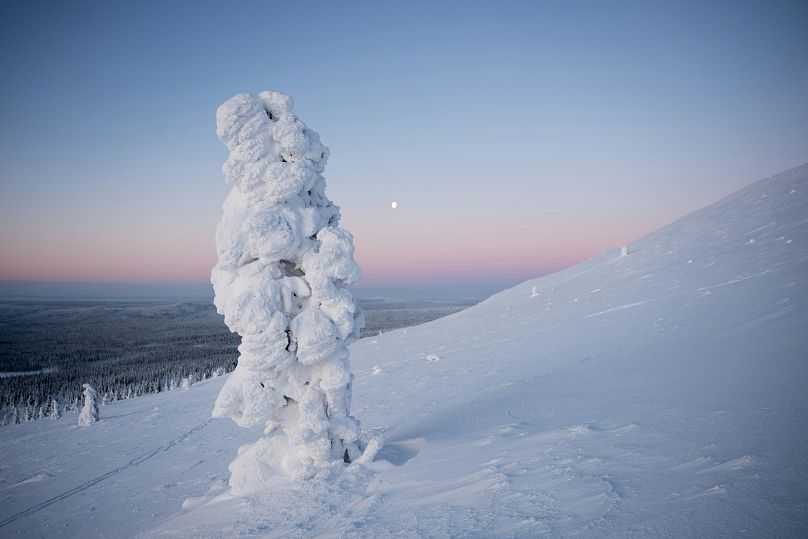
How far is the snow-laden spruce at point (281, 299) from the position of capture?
927 cm

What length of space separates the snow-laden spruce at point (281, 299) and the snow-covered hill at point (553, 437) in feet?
3.53

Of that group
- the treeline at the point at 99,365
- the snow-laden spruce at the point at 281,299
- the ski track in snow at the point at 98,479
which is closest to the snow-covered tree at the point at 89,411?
the ski track in snow at the point at 98,479

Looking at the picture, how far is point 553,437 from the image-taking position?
8.68 m

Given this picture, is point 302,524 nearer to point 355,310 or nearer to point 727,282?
point 355,310

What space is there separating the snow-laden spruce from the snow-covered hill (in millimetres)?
1075

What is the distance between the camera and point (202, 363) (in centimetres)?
11356

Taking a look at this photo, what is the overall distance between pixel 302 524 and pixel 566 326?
19.5 m

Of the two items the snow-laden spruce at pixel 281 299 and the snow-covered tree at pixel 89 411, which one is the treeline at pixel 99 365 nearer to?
the snow-covered tree at pixel 89 411

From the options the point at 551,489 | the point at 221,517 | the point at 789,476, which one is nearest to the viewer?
the point at 789,476

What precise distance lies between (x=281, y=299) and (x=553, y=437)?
6978mm

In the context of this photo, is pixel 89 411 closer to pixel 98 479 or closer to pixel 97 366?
pixel 98 479

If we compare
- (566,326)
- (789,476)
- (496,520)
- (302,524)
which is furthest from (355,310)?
(566,326)

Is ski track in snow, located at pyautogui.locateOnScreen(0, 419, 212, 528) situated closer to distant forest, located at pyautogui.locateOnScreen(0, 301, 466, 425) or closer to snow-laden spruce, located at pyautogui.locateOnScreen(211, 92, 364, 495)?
snow-laden spruce, located at pyautogui.locateOnScreen(211, 92, 364, 495)

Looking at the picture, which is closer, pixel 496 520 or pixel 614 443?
pixel 496 520
